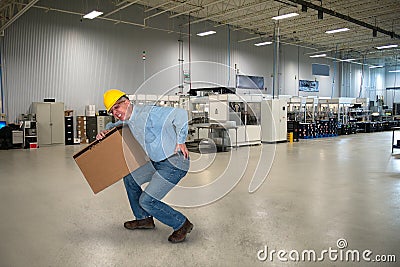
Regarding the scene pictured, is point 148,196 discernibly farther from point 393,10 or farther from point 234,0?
point 393,10

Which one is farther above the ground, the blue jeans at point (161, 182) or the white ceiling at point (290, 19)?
the white ceiling at point (290, 19)

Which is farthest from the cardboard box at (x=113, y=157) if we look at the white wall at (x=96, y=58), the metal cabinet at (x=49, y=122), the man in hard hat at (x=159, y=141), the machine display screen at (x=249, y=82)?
the machine display screen at (x=249, y=82)

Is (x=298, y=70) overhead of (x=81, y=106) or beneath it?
overhead

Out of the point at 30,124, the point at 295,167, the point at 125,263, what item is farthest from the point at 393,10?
the point at 125,263

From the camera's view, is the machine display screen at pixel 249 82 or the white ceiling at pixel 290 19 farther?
the machine display screen at pixel 249 82

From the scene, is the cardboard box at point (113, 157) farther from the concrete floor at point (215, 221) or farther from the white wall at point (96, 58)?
the white wall at point (96, 58)

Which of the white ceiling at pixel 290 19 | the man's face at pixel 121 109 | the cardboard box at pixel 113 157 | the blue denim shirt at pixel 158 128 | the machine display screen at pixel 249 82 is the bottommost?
the cardboard box at pixel 113 157

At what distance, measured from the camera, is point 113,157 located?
2719 millimetres

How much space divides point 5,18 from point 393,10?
13714mm

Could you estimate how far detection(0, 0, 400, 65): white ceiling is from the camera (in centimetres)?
1169

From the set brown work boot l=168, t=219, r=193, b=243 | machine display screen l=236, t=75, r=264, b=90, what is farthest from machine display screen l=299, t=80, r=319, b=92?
brown work boot l=168, t=219, r=193, b=243

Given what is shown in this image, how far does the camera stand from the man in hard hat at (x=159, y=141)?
261cm

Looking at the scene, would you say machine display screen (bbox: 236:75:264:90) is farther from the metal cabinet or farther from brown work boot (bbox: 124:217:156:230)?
brown work boot (bbox: 124:217:156:230)

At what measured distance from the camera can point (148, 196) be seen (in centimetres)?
270
